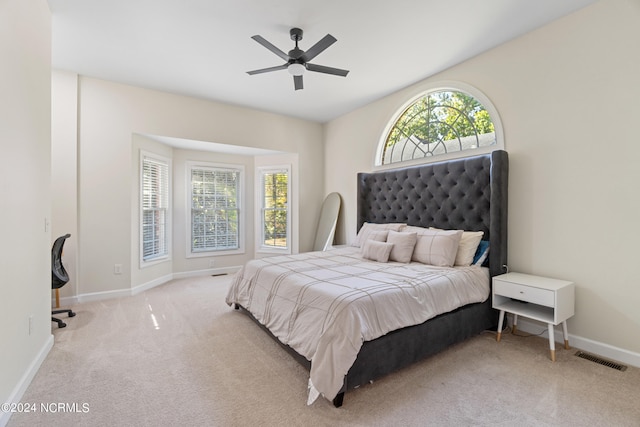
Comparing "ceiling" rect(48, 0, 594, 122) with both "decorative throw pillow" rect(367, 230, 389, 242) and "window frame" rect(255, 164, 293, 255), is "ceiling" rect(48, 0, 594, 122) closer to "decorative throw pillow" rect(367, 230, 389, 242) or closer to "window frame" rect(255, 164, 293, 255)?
"window frame" rect(255, 164, 293, 255)

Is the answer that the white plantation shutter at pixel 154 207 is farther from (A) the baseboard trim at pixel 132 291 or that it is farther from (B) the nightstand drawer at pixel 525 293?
(B) the nightstand drawer at pixel 525 293

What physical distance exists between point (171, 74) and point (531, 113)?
13.7 ft

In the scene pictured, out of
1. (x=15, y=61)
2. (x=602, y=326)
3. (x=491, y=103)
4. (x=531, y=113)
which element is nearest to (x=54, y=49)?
(x=15, y=61)

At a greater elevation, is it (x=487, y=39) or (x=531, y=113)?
(x=487, y=39)

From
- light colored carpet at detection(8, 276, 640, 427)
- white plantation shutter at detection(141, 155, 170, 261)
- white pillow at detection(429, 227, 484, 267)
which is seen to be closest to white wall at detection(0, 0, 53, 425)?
light colored carpet at detection(8, 276, 640, 427)

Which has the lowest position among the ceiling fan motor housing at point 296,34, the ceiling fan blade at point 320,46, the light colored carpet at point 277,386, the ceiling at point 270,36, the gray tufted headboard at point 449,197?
the light colored carpet at point 277,386

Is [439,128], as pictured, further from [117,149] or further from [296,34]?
[117,149]

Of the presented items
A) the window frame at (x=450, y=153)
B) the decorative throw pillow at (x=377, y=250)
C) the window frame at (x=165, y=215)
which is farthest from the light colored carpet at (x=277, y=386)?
the window frame at (x=450, y=153)

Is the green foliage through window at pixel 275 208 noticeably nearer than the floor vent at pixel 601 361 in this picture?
No

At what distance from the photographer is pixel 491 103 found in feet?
10.3

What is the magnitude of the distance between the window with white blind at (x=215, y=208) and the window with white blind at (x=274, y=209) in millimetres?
431

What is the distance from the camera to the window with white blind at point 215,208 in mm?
5246

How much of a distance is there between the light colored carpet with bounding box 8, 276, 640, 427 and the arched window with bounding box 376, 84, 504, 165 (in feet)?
7.09

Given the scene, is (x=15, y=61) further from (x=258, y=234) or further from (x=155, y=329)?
(x=258, y=234)
